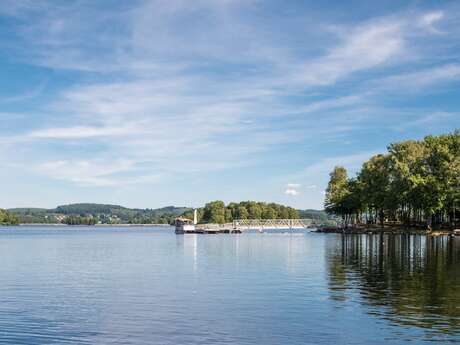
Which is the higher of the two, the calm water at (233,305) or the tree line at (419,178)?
the tree line at (419,178)

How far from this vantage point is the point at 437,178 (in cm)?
14625

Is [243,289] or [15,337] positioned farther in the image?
[243,289]

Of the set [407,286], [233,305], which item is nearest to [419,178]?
[407,286]

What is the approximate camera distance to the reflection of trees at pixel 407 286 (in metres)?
32.4

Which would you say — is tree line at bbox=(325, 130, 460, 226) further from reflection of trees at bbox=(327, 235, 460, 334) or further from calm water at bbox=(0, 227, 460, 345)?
calm water at bbox=(0, 227, 460, 345)

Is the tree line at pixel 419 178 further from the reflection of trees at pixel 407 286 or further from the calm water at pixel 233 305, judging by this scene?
the calm water at pixel 233 305

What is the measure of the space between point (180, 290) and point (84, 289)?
7.41 metres

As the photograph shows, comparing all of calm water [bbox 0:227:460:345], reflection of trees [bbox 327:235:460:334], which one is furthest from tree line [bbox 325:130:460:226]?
calm water [bbox 0:227:460:345]

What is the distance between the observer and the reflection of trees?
32.4m

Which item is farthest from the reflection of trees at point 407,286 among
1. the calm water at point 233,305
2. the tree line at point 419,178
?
the tree line at point 419,178

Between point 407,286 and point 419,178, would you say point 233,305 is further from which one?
point 419,178

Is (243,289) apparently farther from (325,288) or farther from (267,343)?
(267,343)

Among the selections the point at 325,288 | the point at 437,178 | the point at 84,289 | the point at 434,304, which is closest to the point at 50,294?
the point at 84,289

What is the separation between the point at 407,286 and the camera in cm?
4522
